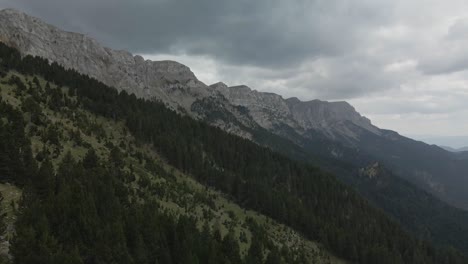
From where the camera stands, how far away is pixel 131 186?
76.6 meters

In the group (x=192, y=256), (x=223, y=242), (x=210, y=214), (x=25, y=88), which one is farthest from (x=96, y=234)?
(x=25, y=88)

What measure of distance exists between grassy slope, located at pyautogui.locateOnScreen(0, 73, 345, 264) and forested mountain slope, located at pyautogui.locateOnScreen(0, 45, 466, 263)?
2827 mm

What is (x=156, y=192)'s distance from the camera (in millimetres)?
82312

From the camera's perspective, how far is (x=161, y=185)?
286 ft

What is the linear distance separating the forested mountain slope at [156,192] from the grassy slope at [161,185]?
→ 283 cm

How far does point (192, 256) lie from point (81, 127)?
169 ft

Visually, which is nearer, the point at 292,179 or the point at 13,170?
the point at 13,170

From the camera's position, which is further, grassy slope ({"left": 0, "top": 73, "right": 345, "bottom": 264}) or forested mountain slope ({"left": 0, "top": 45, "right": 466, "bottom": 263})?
grassy slope ({"left": 0, "top": 73, "right": 345, "bottom": 264})

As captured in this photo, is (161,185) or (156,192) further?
(161,185)

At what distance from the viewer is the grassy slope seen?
78.7m

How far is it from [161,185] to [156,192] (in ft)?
15.8

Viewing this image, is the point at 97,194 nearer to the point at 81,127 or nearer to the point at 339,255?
the point at 81,127

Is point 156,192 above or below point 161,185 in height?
below

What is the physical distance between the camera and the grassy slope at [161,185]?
258 feet
